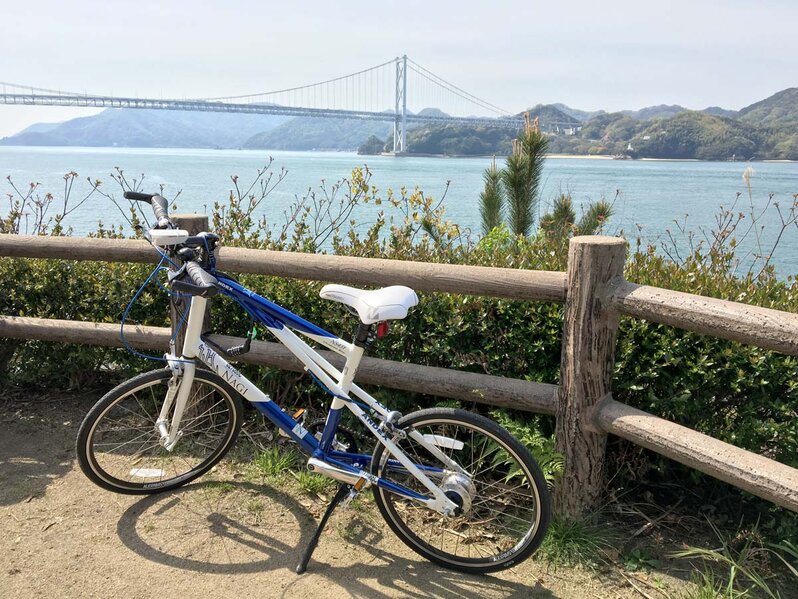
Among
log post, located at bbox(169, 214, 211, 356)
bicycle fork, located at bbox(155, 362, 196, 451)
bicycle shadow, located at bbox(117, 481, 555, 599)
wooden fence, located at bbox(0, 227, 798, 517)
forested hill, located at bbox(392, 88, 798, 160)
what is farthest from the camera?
forested hill, located at bbox(392, 88, 798, 160)

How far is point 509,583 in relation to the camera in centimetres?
277

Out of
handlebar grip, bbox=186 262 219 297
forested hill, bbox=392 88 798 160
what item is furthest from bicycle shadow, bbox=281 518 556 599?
forested hill, bbox=392 88 798 160

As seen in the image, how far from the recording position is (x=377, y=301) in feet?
8.32

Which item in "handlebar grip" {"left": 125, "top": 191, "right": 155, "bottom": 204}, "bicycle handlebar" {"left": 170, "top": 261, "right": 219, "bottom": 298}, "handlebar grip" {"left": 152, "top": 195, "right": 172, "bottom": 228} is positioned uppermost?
"handlebar grip" {"left": 125, "top": 191, "right": 155, "bottom": 204}

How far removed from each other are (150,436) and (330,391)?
149cm

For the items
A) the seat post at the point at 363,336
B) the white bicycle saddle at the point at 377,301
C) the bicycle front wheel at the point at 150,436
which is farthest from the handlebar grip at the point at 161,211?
the seat post at the point at 363,336

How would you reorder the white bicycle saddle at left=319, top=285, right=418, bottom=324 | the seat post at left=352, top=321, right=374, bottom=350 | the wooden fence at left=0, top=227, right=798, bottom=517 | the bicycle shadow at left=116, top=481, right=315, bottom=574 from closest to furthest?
the wooden fence at left=0, top=227, right=798, bottom=517
the white bicycle saddle at left=319, top=285, right=418, bottom=324
the seat post at left=352, top=321, right=374, bottom=350
the bicycle shadow at left=116, top=481, right=315, bottom=574

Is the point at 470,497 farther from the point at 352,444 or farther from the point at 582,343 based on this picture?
the point at 582,343

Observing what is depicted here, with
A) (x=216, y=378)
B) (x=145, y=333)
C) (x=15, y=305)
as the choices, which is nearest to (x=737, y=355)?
(x=216, y=378)

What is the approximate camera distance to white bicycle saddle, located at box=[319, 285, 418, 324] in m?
2.52

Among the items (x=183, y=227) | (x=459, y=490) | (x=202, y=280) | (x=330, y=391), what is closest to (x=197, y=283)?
(x=202, y=280)

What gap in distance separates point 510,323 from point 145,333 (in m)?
2.00

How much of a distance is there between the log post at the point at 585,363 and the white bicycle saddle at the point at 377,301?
0.70 m

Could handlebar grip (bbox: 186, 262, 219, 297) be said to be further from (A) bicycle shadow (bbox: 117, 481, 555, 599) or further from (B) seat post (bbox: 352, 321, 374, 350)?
(A) bicycle shadow (bbox: 117, 481, 555, 599)
